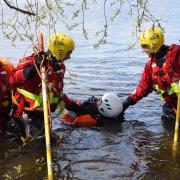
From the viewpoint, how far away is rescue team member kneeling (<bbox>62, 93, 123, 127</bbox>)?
8.29 m

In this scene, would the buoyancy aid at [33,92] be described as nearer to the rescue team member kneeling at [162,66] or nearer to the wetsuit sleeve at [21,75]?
the wetsuit sleeve at [21,75]

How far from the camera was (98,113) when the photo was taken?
28.1ft

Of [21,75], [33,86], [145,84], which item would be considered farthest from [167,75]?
[21,75]

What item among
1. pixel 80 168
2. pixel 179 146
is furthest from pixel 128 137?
pixel 80 168

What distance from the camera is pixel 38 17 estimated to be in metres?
3.89

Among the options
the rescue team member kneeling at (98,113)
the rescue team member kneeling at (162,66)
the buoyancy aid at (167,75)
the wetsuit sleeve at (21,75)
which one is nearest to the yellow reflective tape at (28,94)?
the wetsuit sleeve at (21,75)

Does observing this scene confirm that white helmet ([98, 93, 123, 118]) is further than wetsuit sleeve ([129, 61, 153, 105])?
Yes

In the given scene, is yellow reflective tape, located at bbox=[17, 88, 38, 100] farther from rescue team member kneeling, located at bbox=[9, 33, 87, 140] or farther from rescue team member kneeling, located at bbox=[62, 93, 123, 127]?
rescue team member kneeling, located at bbox=[62, 93, 123, 127]

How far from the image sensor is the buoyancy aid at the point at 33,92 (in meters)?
6.45

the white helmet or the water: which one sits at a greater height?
the white helmet

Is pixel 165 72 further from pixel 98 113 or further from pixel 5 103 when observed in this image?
pixel 5 103

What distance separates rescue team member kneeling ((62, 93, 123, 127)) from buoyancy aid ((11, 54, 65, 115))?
61.9 inches

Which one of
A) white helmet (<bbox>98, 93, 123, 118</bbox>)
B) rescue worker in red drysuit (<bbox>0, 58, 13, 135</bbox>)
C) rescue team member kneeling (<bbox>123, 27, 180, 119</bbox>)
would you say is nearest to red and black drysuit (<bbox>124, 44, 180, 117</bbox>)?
rescue team member kneeling (<bbox>123, 27, 180, 119</bbox>)

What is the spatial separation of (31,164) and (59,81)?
1383 mm
